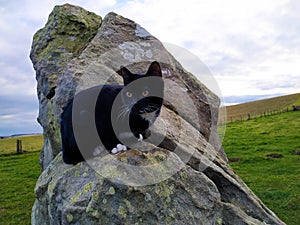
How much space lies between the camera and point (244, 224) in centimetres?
630

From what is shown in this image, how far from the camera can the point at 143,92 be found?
18.2 feet

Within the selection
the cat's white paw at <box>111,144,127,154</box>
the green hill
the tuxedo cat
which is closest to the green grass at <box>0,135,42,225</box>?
the tuxedo cat

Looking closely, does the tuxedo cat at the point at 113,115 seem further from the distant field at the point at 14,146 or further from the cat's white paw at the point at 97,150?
the distant field at the point at 14,146

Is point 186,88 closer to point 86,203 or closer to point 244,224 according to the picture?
point 244,224

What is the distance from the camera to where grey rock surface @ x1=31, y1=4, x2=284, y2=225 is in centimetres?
522

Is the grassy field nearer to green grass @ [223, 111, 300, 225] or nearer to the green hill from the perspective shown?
green grass @ [223, 111, 300, 225]

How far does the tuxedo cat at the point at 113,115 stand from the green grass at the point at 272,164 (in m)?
6.99

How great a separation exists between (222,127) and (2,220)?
29.5ft

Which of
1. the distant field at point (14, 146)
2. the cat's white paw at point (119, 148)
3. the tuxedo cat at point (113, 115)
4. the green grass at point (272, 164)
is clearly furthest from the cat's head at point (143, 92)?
the distant field at point (14, 146)

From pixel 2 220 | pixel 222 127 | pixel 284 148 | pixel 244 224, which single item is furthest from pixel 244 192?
pixel 284 148

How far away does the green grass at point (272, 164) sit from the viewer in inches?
473

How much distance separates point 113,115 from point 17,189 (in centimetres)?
1438

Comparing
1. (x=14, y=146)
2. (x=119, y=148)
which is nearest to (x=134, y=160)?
(x=119, y=148)

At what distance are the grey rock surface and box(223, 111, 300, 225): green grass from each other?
416cm
